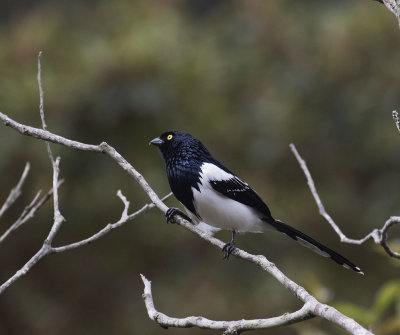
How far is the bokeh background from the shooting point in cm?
764

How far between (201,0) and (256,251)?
294 inches

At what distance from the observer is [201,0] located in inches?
533

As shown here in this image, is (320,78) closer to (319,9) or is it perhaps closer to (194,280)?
(319,9)

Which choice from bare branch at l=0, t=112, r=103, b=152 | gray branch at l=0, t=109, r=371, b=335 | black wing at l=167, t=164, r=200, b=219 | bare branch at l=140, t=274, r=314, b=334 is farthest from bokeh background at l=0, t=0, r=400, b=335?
bare branch at l=140, t=274, r=314, b=334

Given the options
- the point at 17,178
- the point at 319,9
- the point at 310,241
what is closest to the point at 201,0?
the point at 319,9

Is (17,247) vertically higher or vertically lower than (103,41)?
lower

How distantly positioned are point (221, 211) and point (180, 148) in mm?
582

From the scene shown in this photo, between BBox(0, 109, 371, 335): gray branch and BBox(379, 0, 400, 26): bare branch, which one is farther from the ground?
BBox(379, 0, 400, 26): bare branch

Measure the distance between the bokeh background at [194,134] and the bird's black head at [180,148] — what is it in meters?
2.76

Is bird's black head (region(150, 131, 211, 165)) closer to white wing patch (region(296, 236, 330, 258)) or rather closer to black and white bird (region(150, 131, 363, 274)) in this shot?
black and white bird (region(150, 131, 363, 274))

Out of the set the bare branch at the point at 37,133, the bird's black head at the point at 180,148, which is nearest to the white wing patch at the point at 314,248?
the bird's black head at the point at 180,148

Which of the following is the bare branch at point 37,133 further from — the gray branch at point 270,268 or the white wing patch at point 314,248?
the white wing patch at point 314,248

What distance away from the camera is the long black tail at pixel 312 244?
3.70 meters

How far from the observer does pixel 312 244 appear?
158 inches
